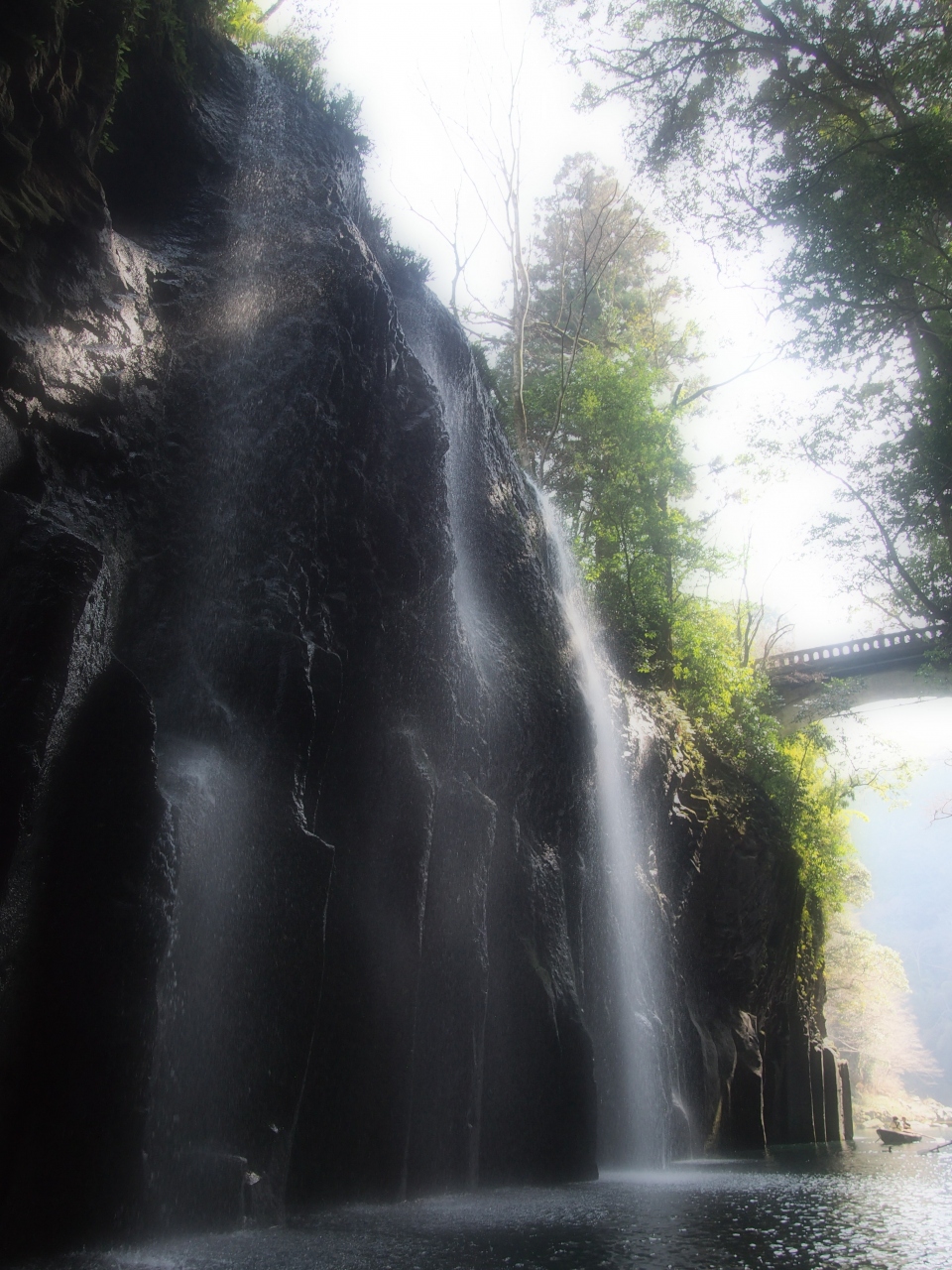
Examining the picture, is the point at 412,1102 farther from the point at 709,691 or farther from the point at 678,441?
the point at 678,441

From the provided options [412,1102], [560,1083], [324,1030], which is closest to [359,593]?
[324,1030]

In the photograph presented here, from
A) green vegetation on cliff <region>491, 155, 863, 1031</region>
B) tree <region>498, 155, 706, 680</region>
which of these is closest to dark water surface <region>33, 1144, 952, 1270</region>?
green vegetation on cliff <region>491, 155, 863, 1031</region>

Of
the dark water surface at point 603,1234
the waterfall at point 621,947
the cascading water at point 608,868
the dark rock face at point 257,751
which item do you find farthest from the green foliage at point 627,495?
the dark water surface at point 603,1234

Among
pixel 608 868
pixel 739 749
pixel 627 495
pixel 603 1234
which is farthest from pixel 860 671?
pixel 603 1234

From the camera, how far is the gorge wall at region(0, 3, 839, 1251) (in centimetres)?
424

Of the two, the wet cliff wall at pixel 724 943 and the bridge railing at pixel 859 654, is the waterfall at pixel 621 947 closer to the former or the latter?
the wet cliff wall at pixel 724 943

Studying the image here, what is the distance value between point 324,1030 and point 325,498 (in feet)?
14.8

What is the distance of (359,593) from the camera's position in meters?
7.62

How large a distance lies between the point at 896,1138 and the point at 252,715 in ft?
74.4

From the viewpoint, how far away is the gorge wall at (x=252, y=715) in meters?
4.24

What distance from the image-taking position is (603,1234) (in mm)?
5324

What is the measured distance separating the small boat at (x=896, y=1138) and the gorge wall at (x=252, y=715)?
14.3m

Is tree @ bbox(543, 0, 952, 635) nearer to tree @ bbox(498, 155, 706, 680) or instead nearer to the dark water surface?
tree @ bbox(498, 155, 706, 680)

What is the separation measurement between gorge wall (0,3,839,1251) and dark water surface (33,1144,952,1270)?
0.41m
